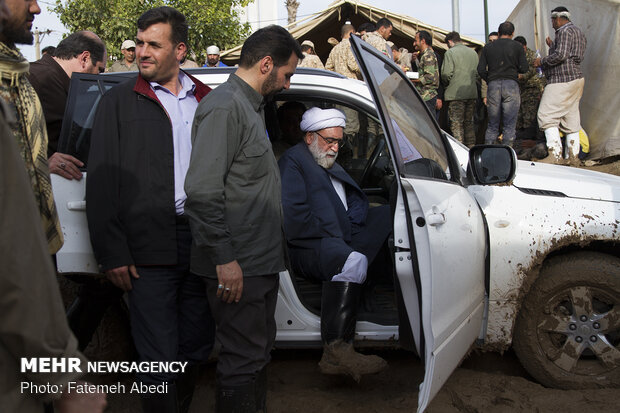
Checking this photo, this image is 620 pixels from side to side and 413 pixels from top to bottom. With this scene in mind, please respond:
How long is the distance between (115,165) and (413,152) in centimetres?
140

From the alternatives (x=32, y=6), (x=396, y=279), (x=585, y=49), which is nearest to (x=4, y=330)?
(x=32, y=6)

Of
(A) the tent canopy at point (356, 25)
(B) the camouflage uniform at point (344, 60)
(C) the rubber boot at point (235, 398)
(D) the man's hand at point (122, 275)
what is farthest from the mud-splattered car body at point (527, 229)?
(A) the tent canopy at point (356, 25)

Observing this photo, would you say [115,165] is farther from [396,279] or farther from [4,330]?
[4,330]

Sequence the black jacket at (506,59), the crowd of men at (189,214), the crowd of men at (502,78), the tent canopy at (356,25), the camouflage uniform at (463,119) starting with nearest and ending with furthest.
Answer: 1. the crowd of men at (189,214)
2. the crowd of men at (502,78)
3. the black jacket at (506,59)
4. the camouflage uniform at (463,119)
5. the tent canopy at (356,25)

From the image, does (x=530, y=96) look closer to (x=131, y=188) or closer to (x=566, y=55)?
(x=566, y=55)

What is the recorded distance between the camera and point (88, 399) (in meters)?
Result: 1.28

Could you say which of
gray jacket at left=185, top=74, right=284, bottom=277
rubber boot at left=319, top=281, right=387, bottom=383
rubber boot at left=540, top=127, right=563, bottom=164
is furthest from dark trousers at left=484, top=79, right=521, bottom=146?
gray jacket at left=185, top=74, right=284, bottom=277

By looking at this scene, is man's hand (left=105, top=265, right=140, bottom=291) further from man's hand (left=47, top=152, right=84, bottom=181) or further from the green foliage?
the green foliage

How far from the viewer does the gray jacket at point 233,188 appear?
2.38m

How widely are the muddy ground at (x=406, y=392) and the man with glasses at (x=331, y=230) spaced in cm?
29

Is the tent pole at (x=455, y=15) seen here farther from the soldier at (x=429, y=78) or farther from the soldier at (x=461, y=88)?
the soldier at (x=429, y=78)

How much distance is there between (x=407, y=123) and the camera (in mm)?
3146

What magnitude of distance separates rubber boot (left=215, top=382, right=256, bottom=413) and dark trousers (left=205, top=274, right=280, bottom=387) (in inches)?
0.8

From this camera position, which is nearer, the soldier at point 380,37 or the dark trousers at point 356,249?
the dark trousers at point 356,249
